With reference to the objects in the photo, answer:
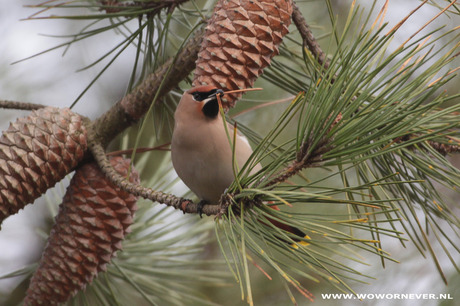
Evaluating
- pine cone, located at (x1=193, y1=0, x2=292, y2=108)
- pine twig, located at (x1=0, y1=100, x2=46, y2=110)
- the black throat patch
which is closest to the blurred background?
pine twig, located at (x1=0, y1=100, x2=46, y2=110)

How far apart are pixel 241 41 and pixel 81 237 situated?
2.25ft

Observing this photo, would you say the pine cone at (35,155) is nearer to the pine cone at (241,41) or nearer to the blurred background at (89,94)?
the pine cone at (241,41)

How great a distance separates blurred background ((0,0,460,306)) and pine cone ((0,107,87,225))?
59 cm

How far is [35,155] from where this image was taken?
1510 millimetres

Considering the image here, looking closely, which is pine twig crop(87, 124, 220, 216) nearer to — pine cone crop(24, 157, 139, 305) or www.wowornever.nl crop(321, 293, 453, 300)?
pine cone crop(24, 157, 139, 305)

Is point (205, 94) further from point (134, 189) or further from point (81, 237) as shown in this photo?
point (81, 237)

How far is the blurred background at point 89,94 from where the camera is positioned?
2377mm

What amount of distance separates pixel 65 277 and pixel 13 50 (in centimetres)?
156

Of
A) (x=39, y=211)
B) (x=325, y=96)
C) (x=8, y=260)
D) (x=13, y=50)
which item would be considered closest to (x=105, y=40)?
(x=13, y=50)

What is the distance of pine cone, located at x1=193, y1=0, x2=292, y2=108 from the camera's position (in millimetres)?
1433

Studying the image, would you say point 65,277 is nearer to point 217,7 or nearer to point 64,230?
point 64,230

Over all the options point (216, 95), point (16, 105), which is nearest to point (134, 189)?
point (216, 95)

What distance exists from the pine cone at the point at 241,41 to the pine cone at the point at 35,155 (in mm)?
417

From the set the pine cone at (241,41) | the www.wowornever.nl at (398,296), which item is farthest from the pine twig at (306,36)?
the www.wowornever.nl at (398,296)
